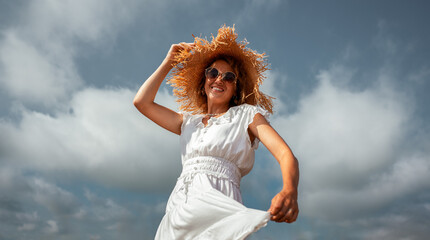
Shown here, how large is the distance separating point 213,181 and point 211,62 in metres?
1.57

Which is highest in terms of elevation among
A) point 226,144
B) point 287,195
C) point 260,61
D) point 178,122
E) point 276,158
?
point 260,61

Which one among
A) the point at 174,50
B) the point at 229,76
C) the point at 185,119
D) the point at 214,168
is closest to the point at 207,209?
the point at 214,168

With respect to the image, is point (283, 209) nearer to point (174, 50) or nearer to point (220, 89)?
point (220, 89)

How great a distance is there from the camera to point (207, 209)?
241 centimetres

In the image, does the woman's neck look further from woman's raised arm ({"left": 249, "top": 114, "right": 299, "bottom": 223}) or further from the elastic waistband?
the elastic waistband

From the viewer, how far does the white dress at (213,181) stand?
2.29 meters

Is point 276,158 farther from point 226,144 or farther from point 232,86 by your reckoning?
point 232,86

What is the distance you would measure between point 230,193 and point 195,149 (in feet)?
1.71

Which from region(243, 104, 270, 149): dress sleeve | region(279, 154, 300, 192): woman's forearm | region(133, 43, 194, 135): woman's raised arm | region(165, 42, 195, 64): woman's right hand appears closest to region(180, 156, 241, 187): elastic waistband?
region(243, 104, 270, 149): dress sleeve

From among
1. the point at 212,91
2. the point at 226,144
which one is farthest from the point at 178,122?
the point at 226,144

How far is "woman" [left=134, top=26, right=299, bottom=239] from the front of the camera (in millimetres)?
2291

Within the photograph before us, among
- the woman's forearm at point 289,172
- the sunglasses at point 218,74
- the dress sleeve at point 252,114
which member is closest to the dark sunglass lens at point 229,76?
the sunglasses at point 218,74

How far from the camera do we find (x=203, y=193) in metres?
2.56

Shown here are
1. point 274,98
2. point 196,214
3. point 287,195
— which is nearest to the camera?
point 287,195
